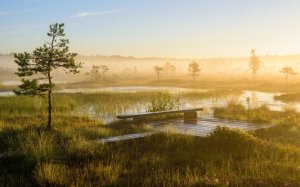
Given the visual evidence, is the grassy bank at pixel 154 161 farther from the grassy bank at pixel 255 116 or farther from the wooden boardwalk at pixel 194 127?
the grassy bank at pixel 255 116

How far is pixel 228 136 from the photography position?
14789 millimetres

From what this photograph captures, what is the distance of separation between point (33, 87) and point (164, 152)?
20.0 ft

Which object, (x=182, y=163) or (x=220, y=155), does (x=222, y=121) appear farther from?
(x=182, y=163)

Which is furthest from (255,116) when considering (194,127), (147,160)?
(147,160)

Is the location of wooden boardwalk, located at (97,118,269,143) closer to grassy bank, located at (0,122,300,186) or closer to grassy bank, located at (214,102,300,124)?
grassy bank, located at (0,122,300,186)

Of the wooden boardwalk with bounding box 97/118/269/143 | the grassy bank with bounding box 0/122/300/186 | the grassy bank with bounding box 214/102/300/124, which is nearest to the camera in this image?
the grassy bank with bounding box 0/122/300/186

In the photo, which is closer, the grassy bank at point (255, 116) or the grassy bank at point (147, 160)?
the grassy bank at point (147, 160)

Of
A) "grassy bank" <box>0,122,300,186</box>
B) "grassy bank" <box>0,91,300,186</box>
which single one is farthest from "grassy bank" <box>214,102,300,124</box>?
"grassy bank" <box>0,122,300,186</box>

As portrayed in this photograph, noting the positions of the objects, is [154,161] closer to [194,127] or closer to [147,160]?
[147,160]

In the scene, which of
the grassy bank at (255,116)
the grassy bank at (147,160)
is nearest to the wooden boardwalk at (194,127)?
the grassy bank at (147,160)

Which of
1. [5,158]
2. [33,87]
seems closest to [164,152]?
[5,158]

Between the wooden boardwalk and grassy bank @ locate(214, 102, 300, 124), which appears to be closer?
the wooden boardwalk

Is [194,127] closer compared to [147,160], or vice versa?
[147,160]

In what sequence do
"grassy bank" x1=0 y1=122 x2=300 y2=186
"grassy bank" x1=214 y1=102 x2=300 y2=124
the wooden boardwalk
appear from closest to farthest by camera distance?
1. "grassy bank" x1=0 y1=122 x2=300 y2=186
2. the wooden boardwalk
3. "grassy bank" x1=214 y1=102 x2=300 y2=124
